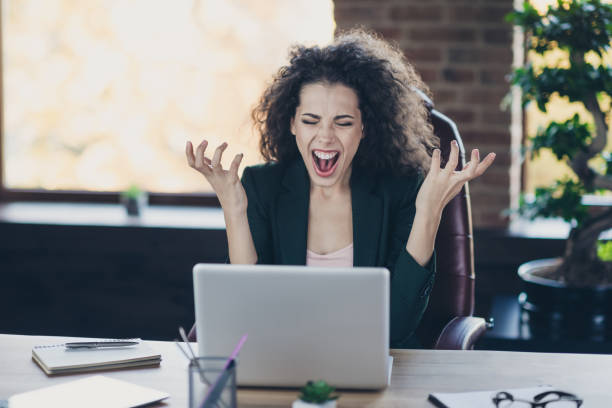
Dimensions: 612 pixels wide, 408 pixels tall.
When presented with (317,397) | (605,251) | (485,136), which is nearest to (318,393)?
(317,397)

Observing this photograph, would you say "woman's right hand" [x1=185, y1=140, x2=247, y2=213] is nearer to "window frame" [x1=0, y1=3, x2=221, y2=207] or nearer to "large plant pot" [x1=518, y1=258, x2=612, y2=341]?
"large plant pot" [x1=518, y1=258, x2=612, y2=341]

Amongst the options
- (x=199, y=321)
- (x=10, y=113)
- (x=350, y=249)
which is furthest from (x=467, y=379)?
(x=10, y=113)

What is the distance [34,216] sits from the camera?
2.99 metres

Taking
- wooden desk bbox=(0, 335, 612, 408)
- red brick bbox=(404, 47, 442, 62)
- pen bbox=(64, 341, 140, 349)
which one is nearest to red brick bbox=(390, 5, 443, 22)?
red brick bbox=(404, 47, 442, 62)

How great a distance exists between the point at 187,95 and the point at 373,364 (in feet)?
7.59

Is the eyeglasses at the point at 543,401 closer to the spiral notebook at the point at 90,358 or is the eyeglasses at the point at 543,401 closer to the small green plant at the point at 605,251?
the spiral notebook at the point at 90,358

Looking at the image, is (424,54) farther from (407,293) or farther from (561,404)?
(561,404)

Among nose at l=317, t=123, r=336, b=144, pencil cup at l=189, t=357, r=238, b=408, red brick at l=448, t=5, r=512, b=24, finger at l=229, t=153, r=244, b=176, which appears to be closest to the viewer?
pencil cup at l=189, t=357, r=238, b=408

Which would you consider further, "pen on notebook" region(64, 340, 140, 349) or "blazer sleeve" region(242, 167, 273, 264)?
"blazer sleeve" region(242, 167, 273, 264)

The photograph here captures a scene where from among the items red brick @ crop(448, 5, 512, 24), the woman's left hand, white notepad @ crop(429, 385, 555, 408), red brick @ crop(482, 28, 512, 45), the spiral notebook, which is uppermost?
red brick @ crop(448, 5, 512, 24)

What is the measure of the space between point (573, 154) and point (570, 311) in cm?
52

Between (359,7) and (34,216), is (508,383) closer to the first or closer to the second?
(359,7)

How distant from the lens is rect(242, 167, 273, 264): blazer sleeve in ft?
6.04

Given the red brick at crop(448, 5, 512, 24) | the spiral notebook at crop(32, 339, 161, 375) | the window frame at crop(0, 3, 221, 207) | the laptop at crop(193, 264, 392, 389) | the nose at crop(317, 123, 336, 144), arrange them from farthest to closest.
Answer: the window frame at crop(0, 3, 221, 207) → the red brick at crop(448, 5, 512, 24) → the nose at crop(317, 123, 336, 144) → the spiral notebook at crop(32, 339, 161, 375) → the laptop at crop(193, 264, 392, 389)
